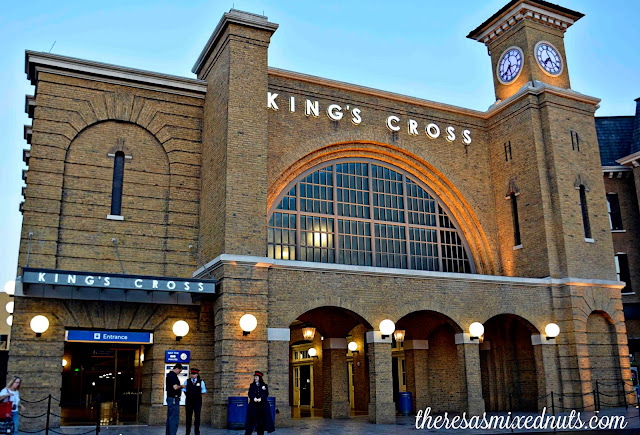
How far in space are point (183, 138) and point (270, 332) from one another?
8457 mm

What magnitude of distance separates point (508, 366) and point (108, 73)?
20297mm

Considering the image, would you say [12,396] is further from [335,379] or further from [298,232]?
[335,379]

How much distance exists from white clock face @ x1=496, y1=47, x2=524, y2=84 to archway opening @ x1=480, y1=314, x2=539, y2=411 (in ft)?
38.5

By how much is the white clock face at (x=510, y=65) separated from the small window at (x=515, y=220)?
6015 millimetres

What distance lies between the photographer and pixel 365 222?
87.8 feet

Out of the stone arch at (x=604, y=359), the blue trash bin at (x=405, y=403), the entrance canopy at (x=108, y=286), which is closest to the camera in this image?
the entrance canopy at (x=108, y=286)

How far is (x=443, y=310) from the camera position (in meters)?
23.7

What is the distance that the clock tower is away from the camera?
29703mm

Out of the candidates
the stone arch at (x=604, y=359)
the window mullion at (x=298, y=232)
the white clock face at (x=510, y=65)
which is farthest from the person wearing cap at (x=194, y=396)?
the white clock face at (x=510, y=65)

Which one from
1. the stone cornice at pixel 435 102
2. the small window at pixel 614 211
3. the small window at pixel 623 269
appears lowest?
the small window at pixel 623 269

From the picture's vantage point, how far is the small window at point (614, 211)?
3616 cm

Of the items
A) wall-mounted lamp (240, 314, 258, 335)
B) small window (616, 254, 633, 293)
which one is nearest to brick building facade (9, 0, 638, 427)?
wall-mounted lamp (240, 314, 258, 335)

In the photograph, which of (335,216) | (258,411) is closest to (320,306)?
(335,216)

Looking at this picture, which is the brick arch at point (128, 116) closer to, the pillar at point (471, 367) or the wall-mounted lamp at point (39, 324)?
the wall-mounted lamp at point (39, 324)
